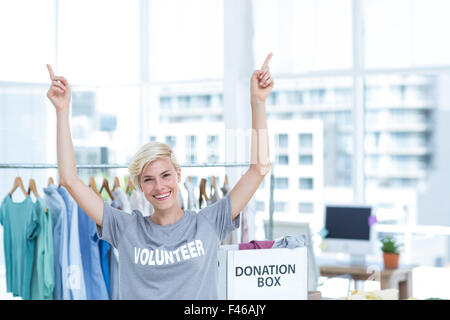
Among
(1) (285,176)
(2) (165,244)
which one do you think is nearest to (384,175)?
(1) (285,176)

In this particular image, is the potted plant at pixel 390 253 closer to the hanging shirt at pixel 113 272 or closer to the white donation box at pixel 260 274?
the hanging shirt at pixel 113 272

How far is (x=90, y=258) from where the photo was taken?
8.79ft

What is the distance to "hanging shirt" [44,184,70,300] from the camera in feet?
8.70

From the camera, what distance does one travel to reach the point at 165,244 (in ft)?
3.69

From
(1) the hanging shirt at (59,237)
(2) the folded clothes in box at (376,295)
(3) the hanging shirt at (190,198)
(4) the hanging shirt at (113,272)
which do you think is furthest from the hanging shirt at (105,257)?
(2) the folded clothes in box at (376,295)

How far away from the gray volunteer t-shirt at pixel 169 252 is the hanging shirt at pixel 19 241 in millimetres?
1552

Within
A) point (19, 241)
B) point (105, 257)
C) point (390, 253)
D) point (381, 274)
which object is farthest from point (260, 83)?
point (390, 253)

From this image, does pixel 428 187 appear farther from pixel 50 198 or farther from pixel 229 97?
pixel 50 198

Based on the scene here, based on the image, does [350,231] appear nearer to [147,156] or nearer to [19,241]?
[19,241]

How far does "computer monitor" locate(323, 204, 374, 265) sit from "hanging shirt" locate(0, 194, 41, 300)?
210 cm

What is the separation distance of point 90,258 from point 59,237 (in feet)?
0.54

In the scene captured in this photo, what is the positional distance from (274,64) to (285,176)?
3.24ft

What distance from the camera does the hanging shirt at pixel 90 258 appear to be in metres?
2.67

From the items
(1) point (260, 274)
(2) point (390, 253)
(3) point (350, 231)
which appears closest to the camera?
(1) point (260, 274)
